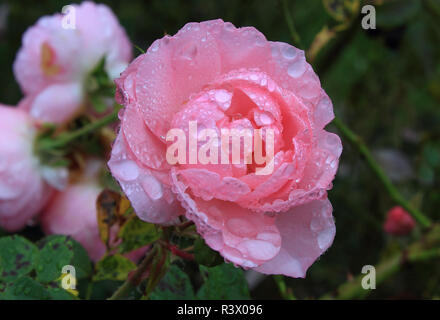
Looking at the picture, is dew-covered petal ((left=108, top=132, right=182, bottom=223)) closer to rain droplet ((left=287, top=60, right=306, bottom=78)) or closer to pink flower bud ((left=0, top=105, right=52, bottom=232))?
rain droplet ((left=287, top=60, right=306, bottom=78))

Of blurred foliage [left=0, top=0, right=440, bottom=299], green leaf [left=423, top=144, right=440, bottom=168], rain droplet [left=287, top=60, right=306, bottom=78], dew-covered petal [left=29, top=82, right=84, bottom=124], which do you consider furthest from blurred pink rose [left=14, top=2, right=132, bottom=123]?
green leaf [left=423, top=144, right=440, bottom=168]

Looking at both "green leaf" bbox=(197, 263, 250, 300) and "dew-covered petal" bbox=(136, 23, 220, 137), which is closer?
"dew-covered petal" bbox=(136, 23, 220, 137)

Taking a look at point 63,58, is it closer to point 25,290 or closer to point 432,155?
point 25,290

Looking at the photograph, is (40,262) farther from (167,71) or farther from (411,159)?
(411,159)

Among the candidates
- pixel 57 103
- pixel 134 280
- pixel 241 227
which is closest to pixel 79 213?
pixel 57 103

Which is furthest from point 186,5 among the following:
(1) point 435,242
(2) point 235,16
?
(1) point 435,242

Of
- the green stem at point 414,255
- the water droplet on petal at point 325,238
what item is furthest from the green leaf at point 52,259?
the green stem at point 414,255
